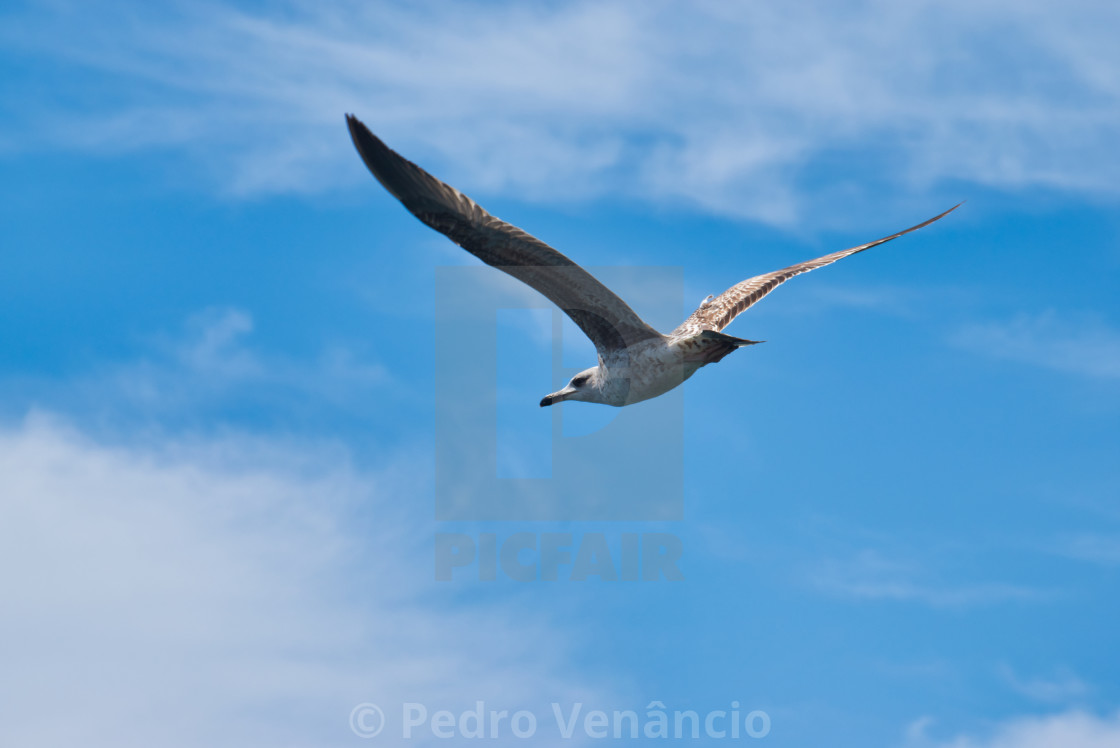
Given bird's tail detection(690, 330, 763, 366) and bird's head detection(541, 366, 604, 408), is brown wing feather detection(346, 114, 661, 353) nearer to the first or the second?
bird's tail detection(690, 330, 763, 366)

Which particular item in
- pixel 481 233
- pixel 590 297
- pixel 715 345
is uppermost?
pixel 481 233

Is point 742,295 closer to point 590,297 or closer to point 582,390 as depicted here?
point 582,390

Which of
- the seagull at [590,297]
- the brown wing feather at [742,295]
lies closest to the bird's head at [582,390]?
the seagull at [590,297]

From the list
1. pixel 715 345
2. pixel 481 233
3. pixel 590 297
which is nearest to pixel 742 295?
pixel 715 345

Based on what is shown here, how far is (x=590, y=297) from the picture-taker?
52.9ft

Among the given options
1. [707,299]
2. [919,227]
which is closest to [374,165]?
[707,299]

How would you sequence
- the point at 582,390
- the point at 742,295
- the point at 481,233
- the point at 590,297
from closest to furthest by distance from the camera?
the point at 481,233, the point at 590,297, the point at 582,390, the point at 742,295

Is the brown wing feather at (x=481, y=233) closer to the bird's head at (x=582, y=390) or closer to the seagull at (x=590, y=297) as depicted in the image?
the seagull at (x=590, y=297)

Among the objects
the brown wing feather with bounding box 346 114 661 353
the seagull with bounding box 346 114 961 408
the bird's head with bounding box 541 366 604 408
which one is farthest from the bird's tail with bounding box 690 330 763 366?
the bird's head with bounding box 541 366 604 408

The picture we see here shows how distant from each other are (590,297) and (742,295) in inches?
217

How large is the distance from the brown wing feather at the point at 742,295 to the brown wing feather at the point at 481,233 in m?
2.83

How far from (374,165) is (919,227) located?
1398cm

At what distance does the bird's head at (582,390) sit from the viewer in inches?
742

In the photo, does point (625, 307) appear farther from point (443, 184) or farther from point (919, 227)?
point (919, 227)
